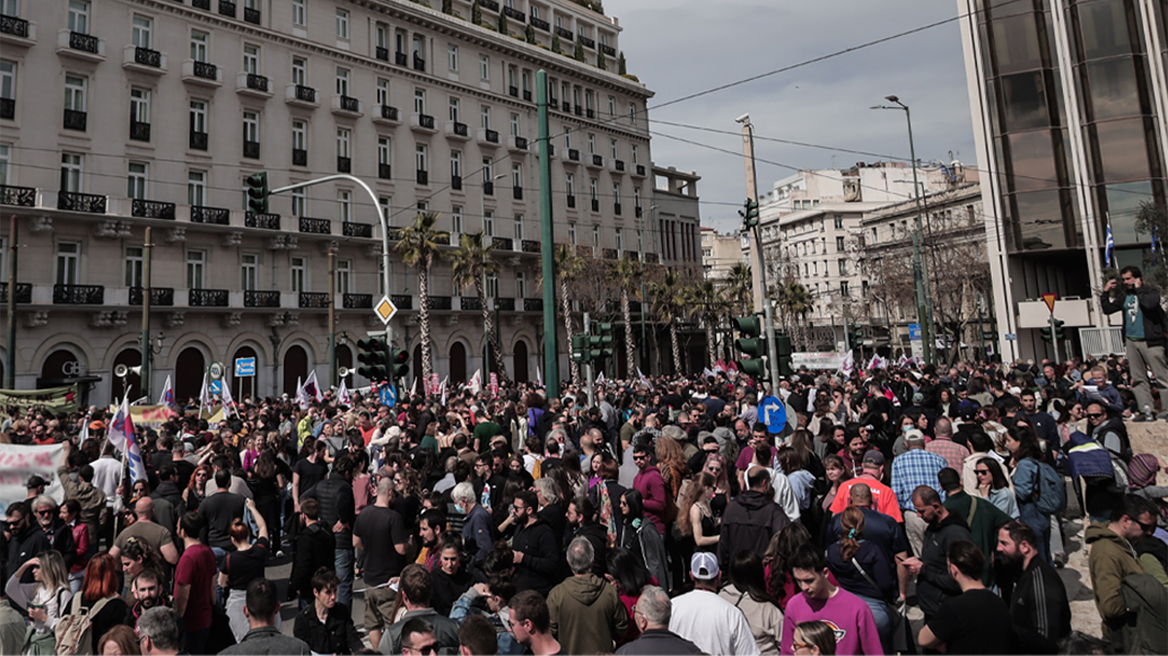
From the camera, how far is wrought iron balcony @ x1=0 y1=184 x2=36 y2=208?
28.2 metres

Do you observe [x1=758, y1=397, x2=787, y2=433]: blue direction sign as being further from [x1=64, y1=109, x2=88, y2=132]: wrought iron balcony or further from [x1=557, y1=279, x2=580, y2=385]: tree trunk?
[x1=64, y1=109, x2=88, y2=132]: wrought iron balcony

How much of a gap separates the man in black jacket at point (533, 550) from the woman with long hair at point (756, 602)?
5.48ft

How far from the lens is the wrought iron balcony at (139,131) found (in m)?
32.2

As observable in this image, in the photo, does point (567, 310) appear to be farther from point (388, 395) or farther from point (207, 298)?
point (388, 395)

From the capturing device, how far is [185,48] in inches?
1342

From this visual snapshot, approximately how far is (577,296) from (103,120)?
2759 centimetres

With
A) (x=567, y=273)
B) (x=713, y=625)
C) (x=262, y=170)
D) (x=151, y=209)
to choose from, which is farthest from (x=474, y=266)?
(x=713, y=625)

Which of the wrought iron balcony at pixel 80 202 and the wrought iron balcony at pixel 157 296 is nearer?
the wrought iron balcony at pixel 80 202

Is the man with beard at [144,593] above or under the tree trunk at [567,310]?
under

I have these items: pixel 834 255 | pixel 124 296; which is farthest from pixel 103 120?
pixel 834 255

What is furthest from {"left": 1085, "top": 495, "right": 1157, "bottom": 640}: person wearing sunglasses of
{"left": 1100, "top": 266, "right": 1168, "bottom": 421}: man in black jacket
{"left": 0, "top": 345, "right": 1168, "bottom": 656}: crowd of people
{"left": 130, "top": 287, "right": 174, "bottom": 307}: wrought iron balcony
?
{"left": 130, "top": 287, "right": 174, "bottom": 307}: wrought iron balcony

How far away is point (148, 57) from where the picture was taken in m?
32.4

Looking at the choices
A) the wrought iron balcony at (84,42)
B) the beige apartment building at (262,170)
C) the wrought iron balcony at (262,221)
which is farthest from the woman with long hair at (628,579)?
the wrought iron balcony at (84,42)

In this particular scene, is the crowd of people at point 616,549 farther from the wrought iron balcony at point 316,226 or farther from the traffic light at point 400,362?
the wrought iron balcony at point 316,226
